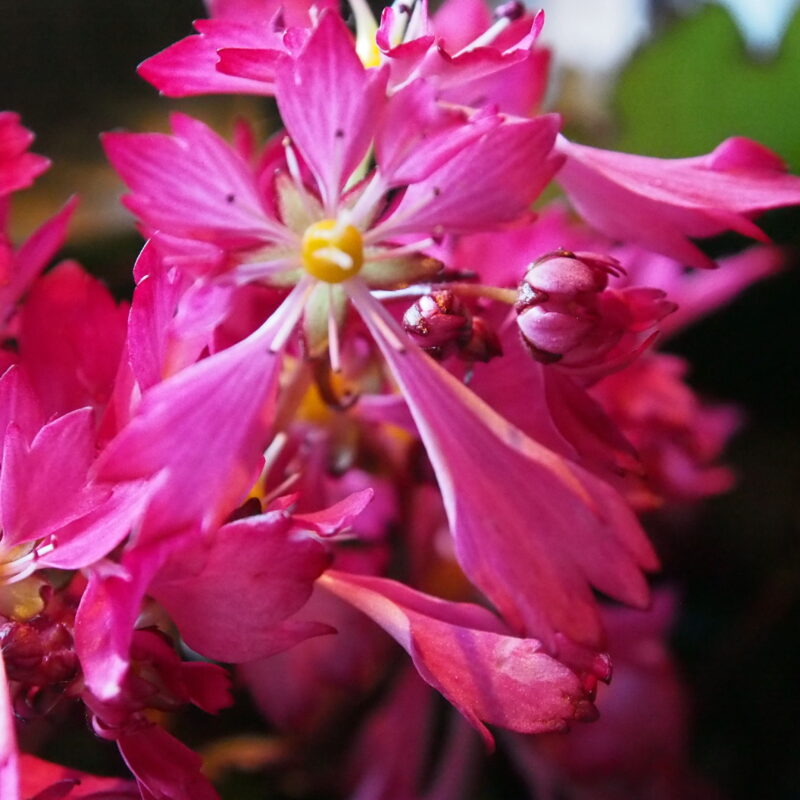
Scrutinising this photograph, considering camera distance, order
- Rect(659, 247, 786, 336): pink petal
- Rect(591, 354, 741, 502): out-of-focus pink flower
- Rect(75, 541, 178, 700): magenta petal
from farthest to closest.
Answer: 1. Rect(659, 247, 786, 336): pink petal
2. Rect(591, 354, 741, 502): out-of-focus pink flower
3. Rect(75, 541, 178, 700): magenta petal

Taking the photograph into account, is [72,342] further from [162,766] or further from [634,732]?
[634,732]

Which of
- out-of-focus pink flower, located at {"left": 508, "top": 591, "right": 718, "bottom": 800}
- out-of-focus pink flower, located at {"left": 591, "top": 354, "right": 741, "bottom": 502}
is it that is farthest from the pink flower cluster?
out-of-focus pink flower, located at {"left": 508, "top": 591, "right": 718, "bottom": 800}

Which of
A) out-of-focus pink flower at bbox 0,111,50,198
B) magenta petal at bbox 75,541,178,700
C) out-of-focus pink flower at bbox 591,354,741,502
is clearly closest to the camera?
magenta petal at bbox 75,541,178,700

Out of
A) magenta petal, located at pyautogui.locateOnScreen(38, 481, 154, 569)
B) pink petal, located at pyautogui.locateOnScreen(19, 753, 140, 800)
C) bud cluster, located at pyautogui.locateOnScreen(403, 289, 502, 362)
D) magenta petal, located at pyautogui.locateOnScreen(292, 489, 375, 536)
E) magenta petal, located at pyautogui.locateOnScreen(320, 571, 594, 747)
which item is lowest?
pink petal, located at pyautogui.locateOnScreen(19, 753, 140, 800)

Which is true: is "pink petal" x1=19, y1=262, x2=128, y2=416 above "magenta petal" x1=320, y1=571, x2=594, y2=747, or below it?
above

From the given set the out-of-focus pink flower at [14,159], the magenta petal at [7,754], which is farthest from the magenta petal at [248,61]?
the magenta petal at [7,754]

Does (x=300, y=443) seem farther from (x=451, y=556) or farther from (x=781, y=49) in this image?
(x=781, y=49)

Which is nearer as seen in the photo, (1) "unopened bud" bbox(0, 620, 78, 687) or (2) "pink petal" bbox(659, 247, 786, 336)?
(1) "unopened bud" bbox(0, 620, 78, 687)

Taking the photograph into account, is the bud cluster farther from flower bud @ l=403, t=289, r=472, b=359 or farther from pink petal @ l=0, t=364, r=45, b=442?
pink petal @ l=0, t=364, r=45, b=442
